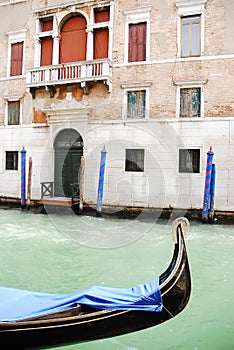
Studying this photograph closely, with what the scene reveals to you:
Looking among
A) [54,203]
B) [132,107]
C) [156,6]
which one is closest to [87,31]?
[156,6]

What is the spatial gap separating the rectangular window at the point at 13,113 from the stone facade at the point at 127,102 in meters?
0.19

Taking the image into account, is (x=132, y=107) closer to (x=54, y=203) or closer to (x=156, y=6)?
(x=156, y=6)

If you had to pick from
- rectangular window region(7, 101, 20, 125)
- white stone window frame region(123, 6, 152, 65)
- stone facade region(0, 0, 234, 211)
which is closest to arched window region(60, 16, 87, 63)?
stone facade region(0, 0, 234, 211)

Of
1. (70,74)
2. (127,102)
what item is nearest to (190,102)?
(127,102)

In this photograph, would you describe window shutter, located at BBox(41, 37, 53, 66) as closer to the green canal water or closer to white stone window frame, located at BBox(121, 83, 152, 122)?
white stone window frame, located at BBox(121, 83, 152, 122)

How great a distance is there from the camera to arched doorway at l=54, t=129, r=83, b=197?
8000 mm

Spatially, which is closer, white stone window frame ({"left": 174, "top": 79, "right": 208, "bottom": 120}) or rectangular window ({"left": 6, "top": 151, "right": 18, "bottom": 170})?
white stone window frame ({"left": 174, "top": 79, "right": 208, "bottom": 120})

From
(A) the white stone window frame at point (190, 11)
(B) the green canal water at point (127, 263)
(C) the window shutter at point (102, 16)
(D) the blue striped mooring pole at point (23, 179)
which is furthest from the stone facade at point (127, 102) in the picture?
(B) the green canal water at point (127, 263)

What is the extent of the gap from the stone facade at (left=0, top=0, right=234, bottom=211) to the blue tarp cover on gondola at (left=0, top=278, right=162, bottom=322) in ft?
17.0

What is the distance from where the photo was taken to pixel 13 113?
28.1ft

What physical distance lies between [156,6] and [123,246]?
563 centimetres

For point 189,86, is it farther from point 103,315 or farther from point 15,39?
point 103,315

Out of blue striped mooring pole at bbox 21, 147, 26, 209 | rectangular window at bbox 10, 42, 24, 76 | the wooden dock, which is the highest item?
rectangular window at bbox 10, 42, 24, 76

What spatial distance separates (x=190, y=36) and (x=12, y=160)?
18.3 ft
